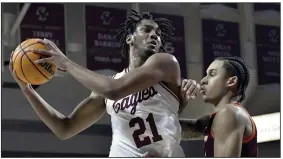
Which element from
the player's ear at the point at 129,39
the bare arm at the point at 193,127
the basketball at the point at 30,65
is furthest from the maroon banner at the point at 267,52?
the basketball at the point at 30,65

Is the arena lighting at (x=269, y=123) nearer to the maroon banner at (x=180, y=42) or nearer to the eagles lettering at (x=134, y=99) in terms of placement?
the maroon banner at (x=180, y=42)

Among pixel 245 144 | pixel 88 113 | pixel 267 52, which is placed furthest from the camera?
pixel 267 52

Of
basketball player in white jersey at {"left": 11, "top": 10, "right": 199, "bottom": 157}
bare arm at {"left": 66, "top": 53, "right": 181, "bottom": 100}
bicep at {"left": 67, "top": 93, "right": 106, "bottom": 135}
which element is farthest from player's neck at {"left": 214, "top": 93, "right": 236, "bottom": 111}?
bicep at {"left": 67, "top": 93, "right": 106, "bottom": 135}

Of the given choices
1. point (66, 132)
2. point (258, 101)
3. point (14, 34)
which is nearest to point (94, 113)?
point (66, 132)

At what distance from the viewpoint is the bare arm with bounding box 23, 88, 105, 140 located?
2828 mm

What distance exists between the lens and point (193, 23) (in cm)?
620

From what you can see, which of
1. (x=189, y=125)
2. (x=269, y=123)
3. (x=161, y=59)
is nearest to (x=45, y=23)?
(x=269, y=123)

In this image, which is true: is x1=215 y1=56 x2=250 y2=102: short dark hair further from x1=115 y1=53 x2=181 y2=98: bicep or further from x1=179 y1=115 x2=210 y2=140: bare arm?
x1=115 y1=53 x2=181 y2=98: bicep

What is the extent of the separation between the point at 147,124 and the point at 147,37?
0.45 meters

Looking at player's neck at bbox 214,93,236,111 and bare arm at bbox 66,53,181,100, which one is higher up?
bare arm at bbox 66,53,181,100

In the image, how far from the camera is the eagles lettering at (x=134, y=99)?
2559 mm

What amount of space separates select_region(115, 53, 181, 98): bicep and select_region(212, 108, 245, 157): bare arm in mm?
279

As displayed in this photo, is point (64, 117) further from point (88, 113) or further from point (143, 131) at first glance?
point (143, 131)

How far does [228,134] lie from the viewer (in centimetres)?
254
